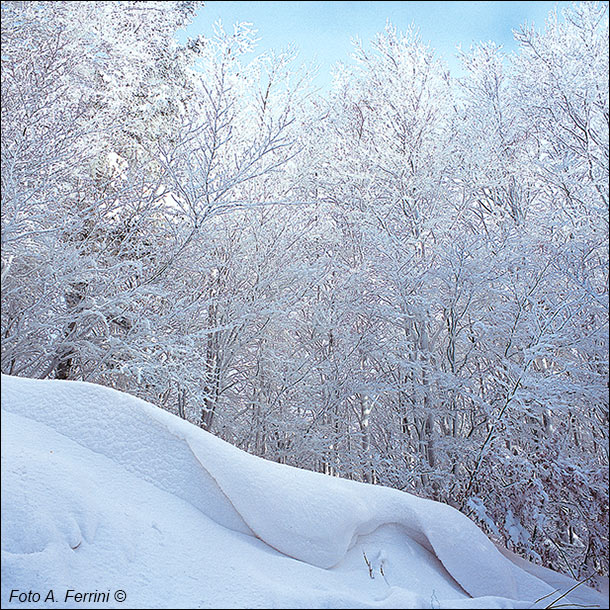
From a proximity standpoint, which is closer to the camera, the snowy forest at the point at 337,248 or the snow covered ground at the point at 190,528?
the snow covered ground at the point at 190,528

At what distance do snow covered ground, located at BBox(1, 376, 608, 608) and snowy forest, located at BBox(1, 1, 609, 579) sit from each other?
1.30 meters

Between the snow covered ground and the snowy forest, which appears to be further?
the snowy forest

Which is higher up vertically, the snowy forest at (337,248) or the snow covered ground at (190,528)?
the snowy forest at (337,248)

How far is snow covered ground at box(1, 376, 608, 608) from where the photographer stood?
2.07 m

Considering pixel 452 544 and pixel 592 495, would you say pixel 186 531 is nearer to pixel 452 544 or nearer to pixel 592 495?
pixel 452 544

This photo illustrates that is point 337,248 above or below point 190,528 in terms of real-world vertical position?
above

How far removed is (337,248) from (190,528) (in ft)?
19.4

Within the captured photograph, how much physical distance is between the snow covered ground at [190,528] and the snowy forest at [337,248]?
1302 mm

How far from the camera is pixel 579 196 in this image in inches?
191

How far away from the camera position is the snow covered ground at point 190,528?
2.07 m

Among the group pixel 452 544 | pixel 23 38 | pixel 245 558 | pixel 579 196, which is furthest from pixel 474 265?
pixel 23 38

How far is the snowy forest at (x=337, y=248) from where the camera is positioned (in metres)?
4.37

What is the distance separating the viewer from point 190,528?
2529mm

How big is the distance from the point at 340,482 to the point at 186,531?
3.07 ft
